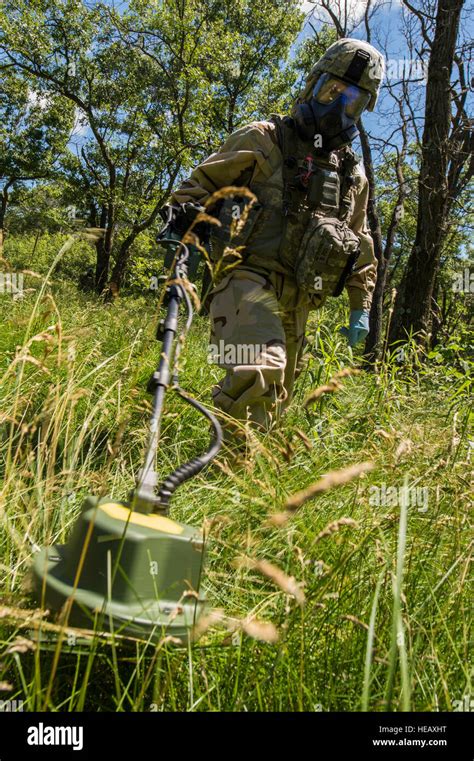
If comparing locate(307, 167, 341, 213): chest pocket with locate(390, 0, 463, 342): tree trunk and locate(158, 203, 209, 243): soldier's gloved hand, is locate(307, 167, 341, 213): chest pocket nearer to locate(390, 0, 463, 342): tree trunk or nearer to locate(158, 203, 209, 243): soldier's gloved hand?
locate(158, 203, 209, 243): soldier's gloved hand

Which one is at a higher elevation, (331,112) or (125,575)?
(331,112)

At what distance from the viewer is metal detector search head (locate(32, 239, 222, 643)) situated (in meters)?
0.86

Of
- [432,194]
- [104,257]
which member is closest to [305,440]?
[432,194]

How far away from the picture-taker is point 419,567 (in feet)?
4.13

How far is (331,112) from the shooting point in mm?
2832

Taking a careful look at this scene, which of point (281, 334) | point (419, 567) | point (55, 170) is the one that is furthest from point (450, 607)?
point (55, 170)

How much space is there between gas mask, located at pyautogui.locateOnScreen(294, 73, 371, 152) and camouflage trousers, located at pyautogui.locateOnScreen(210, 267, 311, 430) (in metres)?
0.83

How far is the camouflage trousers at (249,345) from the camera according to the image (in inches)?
101

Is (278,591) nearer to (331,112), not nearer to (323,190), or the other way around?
(323,190)

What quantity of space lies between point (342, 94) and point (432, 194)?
342cm

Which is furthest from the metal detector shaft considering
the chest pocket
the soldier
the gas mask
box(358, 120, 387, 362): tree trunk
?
box(358, 120, 387, 362): tree trunk

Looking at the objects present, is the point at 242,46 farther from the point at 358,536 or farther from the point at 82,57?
the point at 358,536

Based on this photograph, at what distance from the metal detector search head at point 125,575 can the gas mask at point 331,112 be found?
2578 millimetres

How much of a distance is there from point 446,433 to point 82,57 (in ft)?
60.8
